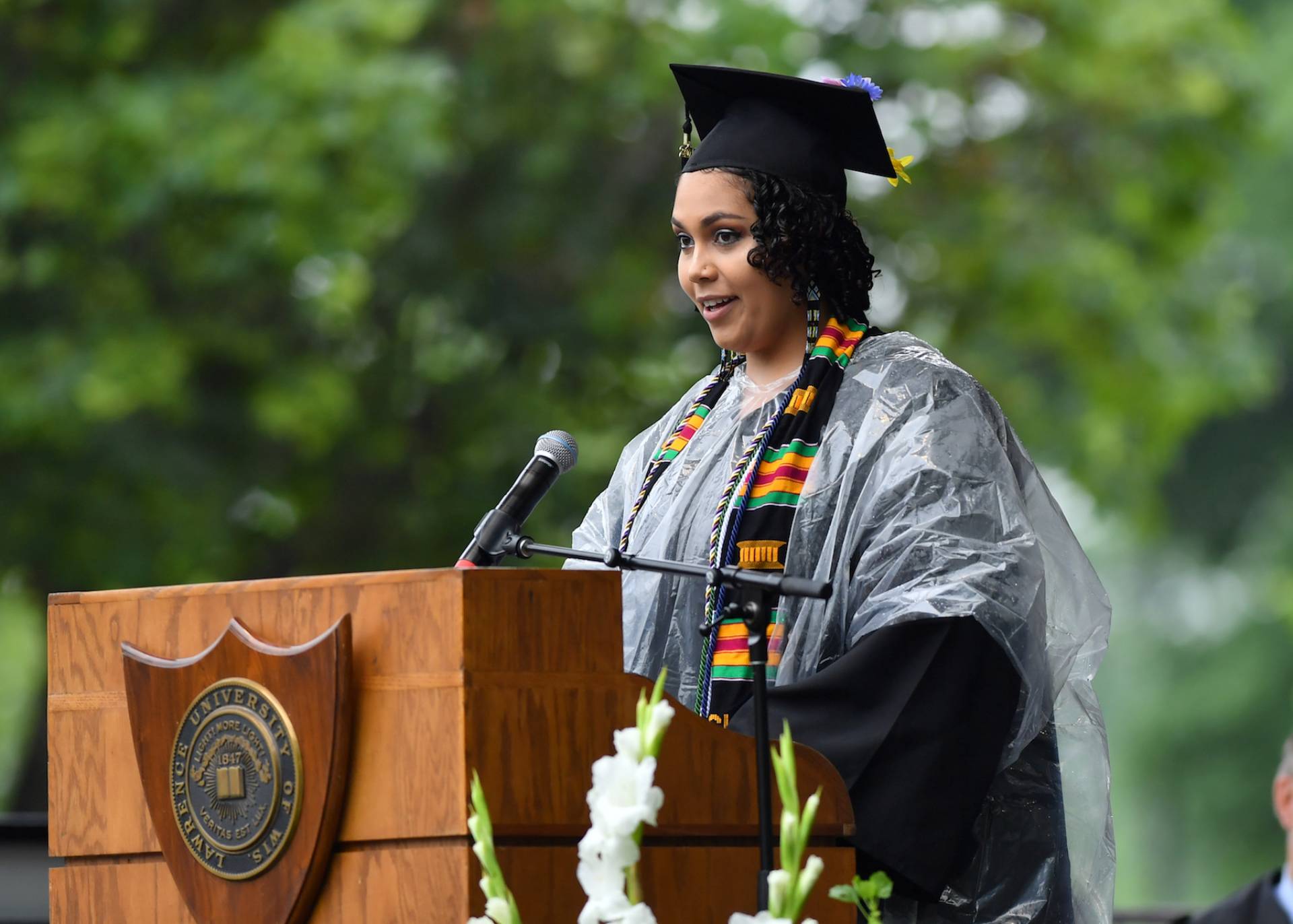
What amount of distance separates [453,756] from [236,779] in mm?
323

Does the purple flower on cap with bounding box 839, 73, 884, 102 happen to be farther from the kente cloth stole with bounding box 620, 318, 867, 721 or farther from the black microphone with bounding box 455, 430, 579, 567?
the black microphone with bounding box 455, 430, 579, 567

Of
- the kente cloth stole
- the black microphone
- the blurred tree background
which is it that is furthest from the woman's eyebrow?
the blurred tree background

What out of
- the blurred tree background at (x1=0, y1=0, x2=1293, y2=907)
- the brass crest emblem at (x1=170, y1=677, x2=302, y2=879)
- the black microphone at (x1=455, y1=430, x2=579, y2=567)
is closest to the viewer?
the brass crest emblem at (x1=170, y1=677, x2=302, y2=879)

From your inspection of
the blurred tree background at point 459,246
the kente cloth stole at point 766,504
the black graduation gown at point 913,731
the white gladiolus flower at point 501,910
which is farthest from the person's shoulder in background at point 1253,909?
the blurred tree background at point 459,246

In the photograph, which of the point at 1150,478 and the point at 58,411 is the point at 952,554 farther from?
the point at 1150,478

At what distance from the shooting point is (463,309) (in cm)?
912

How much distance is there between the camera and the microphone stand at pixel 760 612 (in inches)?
99.3

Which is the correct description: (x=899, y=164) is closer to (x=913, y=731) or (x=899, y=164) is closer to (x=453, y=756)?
(x=913, y=731)

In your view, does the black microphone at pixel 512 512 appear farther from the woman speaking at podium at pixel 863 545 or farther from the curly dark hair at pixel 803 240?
the curly dark hair at pixel 803 240

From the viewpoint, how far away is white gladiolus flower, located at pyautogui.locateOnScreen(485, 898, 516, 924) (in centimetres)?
227

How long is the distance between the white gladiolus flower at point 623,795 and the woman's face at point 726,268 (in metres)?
1.48

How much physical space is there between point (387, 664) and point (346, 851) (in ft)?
0.77

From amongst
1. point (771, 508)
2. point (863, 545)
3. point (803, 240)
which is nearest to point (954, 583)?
point (863, 545)

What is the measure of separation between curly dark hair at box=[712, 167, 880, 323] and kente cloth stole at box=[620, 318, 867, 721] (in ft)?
0.23
